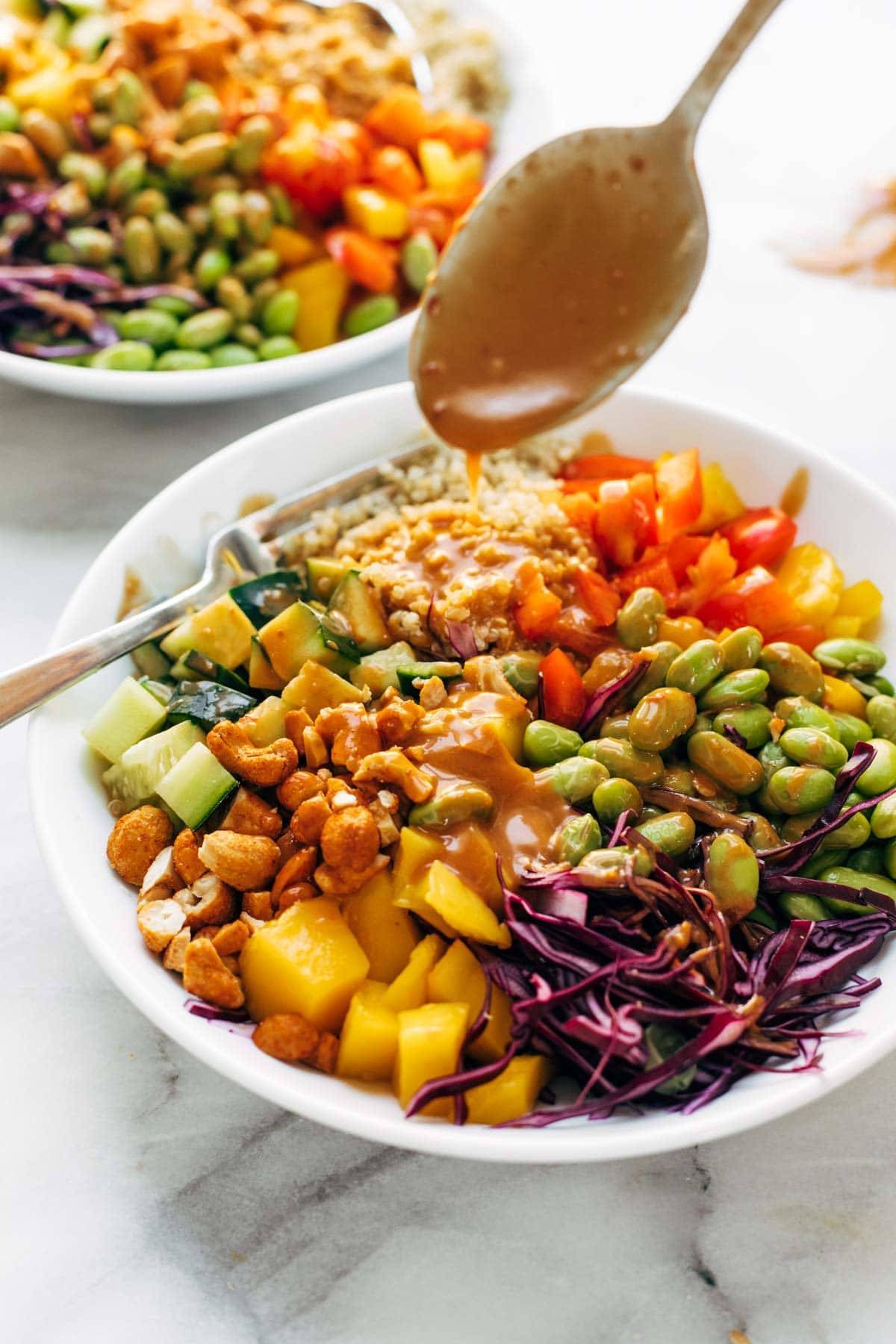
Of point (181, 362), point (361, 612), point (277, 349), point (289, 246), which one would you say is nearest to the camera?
point (361, 612)

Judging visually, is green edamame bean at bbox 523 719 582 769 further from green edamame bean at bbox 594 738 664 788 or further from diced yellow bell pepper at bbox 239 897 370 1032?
diced yellow bell pepper at bbox 239 897 370 1032

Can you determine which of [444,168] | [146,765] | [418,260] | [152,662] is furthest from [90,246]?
[146,765]

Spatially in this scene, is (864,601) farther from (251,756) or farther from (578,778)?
(251,756)

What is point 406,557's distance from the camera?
121 inches

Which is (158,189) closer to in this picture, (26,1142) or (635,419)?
(635,419)

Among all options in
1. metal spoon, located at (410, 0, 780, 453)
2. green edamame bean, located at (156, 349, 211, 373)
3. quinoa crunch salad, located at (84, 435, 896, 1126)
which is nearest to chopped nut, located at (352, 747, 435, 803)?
quinoa crunch salad, located at (84, 435, 896, 1126)

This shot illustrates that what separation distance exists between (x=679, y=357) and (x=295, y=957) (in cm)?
282

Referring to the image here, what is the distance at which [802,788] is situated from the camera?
255 centimetres

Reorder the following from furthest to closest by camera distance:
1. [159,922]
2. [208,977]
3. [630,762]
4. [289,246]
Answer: [289,246] < [630,762] < [159,922] < [208,977]

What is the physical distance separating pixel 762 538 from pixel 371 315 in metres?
1.53

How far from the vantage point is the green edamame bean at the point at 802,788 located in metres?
2.55

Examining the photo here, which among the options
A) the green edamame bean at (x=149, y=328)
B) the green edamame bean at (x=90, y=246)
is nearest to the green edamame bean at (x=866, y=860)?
the green edamame bean at (x=149, y=328)

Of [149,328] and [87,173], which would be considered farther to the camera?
[87,173]

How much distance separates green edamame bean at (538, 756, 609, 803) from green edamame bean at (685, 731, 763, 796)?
8.9 inches
